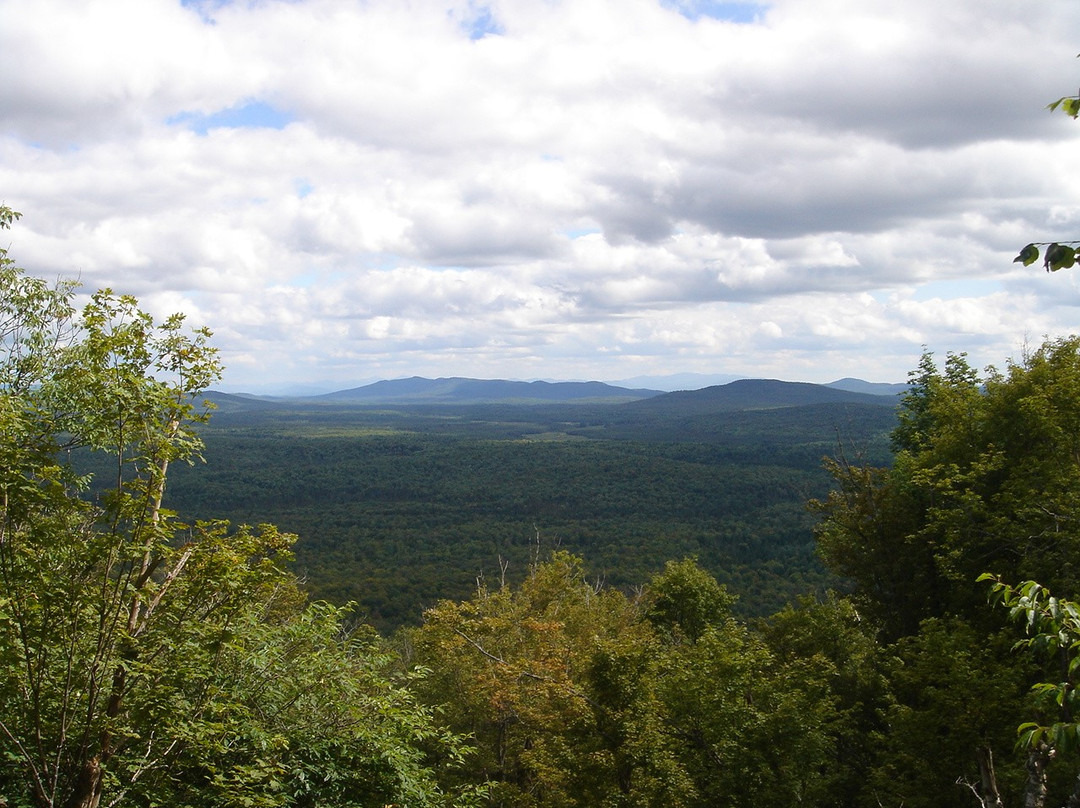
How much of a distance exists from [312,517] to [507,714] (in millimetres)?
96518

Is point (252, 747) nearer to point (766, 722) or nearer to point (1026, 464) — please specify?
point (766, 722)

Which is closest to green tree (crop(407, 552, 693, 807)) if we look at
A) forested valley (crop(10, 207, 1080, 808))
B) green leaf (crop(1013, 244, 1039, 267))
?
forested valley (crop(10, 207, 1080, 808))

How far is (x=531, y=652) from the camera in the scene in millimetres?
22453

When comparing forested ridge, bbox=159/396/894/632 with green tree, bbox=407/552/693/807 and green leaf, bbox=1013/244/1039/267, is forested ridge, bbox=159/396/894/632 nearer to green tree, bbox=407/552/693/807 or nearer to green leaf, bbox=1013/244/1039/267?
green tree, bbox=407/552/693/807

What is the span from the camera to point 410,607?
61969 millimetres

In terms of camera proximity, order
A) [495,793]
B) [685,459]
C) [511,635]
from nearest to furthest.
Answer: [495,793] < [511,635] < [685,459]

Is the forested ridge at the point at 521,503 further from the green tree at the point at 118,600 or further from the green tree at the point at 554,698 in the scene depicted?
the green tree at the point at 118,600

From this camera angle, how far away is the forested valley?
6.72 metres

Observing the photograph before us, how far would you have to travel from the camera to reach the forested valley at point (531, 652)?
6719 mm

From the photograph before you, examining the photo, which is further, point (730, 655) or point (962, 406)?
point (962, 406)

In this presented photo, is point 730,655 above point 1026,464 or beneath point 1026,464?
beneath

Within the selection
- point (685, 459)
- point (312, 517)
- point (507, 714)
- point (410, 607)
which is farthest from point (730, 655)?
point (685, 459)

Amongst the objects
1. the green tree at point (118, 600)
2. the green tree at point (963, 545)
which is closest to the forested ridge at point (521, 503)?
the green tree at point (963, 545)

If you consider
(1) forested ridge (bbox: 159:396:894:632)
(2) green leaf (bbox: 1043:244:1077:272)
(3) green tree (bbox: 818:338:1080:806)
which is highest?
(2) green leaf (bbox: 1043:244:1077:272)
